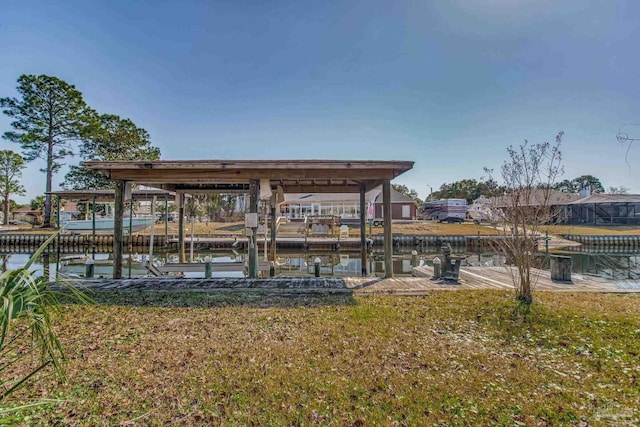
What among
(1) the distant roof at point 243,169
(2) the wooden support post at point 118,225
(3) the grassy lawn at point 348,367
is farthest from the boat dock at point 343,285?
(1) the distant roof at point 243,169

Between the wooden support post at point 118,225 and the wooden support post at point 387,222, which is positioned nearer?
the wooden support post at point 387,222

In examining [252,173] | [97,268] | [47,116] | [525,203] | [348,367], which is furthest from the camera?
[47,116]

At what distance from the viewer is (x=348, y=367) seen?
3184 mm

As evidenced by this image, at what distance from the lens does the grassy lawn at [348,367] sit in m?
2.45

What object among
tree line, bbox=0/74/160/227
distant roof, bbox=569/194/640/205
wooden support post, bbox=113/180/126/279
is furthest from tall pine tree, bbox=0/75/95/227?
distant roof, bbox=569/194/640/205

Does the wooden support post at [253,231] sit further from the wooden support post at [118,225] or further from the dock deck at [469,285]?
the wooden support post at [118,225]

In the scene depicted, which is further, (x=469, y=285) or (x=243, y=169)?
(x=243, y=169)

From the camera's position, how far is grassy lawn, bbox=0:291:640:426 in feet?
8.05

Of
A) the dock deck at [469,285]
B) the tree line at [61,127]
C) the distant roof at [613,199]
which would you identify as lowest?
the dock deck at [469,285]

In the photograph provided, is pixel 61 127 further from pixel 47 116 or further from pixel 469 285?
pixel 469 285

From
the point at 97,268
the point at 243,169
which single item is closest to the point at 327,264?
the point at 243,169

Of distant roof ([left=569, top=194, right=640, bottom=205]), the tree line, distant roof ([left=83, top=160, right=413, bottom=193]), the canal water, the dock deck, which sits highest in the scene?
the tree line

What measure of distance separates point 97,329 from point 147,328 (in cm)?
68

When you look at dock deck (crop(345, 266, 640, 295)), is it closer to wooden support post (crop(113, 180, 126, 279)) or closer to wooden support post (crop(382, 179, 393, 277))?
wooden support post (crop(382, 179, 393, 277))
